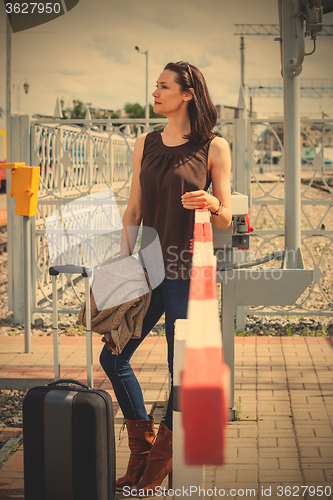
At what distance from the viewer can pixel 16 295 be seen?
561 cm

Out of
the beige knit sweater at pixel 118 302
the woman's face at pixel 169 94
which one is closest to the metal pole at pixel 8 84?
the woman's face at pixel 169 94

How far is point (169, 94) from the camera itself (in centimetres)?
228

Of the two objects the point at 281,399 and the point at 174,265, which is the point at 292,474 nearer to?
the point at 281,399

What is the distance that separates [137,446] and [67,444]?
1.63 ft

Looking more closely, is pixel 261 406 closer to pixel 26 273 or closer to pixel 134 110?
pixel 26 273

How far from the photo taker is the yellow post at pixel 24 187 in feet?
14.6


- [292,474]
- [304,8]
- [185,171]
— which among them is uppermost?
[304,8]

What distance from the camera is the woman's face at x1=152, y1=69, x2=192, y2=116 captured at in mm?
2270

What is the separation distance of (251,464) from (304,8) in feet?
8.67

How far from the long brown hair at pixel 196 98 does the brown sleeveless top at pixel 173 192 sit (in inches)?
1.9

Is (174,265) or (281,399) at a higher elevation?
(174,265)

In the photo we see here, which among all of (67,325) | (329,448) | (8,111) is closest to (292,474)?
(329,448)

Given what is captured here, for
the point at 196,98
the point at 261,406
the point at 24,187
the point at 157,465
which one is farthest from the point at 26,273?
the point at 196,98

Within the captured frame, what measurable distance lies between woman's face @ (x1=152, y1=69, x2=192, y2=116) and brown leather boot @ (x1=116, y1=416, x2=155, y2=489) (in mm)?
1519
